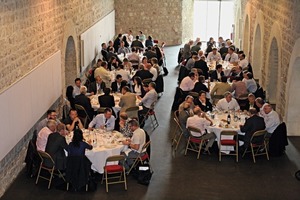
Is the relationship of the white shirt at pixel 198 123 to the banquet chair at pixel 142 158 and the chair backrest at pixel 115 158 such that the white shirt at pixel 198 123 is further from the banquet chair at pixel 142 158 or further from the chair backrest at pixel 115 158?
the chair backrest at pixel 115 158

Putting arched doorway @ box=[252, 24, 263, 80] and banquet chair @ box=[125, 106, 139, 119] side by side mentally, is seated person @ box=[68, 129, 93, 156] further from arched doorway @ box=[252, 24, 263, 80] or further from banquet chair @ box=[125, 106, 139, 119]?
arched doorway @ box=[252, 24, 263, 80]

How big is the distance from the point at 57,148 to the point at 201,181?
9.31 feet

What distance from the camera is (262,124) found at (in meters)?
11.2

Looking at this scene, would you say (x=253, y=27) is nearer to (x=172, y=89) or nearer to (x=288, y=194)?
(x=172, y=89)

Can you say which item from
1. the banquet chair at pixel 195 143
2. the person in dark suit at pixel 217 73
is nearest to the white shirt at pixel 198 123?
the banquet chair at pixel 195 143

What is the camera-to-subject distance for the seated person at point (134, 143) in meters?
10.2

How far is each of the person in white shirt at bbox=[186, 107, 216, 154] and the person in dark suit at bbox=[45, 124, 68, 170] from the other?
114 inches

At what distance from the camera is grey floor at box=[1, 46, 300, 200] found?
385 inches

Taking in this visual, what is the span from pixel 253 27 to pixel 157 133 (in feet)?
26.4

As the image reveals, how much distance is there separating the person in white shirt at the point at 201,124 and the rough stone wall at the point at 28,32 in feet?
11.9

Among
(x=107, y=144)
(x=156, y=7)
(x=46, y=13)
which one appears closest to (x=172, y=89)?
(x=46, y=13)

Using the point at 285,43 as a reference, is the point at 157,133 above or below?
below

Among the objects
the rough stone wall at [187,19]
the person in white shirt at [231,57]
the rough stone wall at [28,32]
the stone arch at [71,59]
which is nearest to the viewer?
the rough stone wall at [28,32]

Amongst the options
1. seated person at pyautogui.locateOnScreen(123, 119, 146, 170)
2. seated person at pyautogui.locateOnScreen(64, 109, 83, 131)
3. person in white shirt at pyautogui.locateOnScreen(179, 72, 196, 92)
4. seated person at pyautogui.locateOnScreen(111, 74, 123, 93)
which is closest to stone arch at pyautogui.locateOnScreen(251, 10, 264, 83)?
person in white shirt at pyautogui.locateOnScreen(179, 72, 196, 92)
